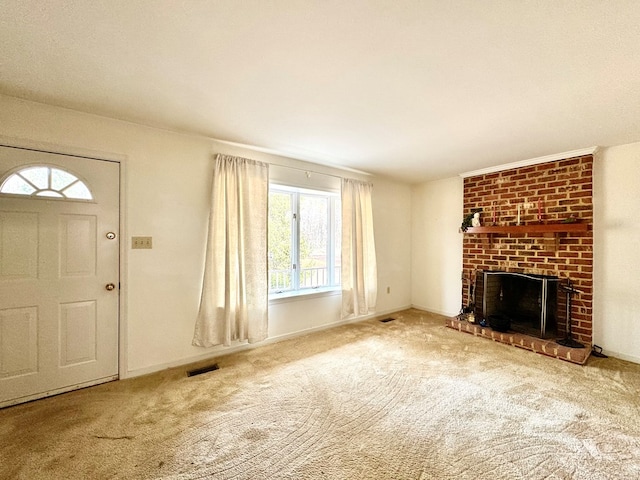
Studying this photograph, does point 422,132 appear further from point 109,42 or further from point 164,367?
point 164,367

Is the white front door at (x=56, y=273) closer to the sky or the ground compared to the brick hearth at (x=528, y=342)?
closer to the sky

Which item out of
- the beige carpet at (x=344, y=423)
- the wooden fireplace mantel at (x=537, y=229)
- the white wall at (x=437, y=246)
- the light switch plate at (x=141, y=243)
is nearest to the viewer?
the beige carpet at (x=344, y=423)

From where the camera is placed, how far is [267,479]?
1.45 metres

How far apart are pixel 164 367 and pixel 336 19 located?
3185mm

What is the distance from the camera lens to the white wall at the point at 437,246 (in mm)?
4461

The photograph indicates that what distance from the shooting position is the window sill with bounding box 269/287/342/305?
3.42 metres

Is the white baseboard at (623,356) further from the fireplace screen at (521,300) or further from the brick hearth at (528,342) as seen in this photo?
the fireplace screen at (521,300)

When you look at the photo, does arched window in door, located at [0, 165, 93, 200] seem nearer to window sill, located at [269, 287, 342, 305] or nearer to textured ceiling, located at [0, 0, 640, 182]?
textured ceiling, located at [0, 0, 640, 182]

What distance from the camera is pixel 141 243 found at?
261cm

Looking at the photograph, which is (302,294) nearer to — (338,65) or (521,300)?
(338,65)

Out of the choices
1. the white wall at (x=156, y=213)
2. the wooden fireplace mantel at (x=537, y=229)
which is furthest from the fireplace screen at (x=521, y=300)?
the white wall at (x=156, y=213)

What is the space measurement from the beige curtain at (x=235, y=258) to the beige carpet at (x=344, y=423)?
1.27 feet

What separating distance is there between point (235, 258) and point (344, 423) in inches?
73.6

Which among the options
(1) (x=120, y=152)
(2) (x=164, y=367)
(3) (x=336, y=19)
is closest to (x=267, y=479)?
(2) (x=164, y=367)
